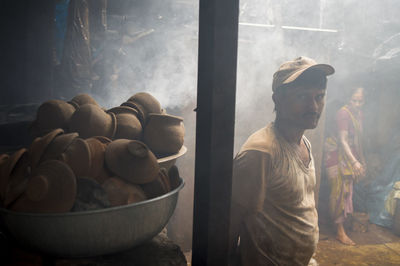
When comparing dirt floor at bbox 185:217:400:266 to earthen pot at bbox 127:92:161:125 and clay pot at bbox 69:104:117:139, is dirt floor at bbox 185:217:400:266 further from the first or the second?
clay pot at bbox 69:104:117:139

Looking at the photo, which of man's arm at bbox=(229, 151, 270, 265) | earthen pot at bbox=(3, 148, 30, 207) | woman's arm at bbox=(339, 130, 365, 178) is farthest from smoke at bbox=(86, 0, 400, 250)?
earthen pot at bbox=(3, 148, 30, 207)

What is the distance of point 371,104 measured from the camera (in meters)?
8.66

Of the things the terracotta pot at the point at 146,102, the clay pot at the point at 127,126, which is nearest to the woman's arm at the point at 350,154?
the terracotta pot at the point at 146,102

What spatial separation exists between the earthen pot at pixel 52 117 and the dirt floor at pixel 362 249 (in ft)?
15.8

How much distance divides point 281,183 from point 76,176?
1.73 metres

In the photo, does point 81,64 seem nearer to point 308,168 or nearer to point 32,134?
point 32,134

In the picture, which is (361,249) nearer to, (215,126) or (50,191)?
(215,126)

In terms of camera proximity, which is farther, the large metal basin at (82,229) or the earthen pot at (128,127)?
the earthen pot at (128,127)

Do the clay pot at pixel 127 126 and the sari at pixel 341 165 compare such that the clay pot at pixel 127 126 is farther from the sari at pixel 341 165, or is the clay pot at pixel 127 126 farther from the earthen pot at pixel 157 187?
the sari at pixel 341 165

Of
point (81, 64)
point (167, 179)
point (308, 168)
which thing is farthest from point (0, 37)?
point (308, 168)

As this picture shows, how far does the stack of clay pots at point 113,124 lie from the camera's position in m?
1.55

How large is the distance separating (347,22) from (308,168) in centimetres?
777

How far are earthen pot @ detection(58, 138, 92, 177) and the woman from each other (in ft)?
19.8

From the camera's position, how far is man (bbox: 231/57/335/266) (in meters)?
2.38
